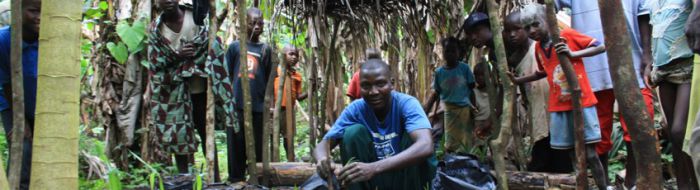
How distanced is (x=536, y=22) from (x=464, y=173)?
915mm

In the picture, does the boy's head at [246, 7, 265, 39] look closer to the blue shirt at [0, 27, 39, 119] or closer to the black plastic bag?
the blue shirt at [0, 27, 39, 119]

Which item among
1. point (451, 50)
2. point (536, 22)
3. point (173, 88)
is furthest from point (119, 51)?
point (536, 22)

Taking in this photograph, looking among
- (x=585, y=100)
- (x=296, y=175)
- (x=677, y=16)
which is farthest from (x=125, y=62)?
(x=677, y=16)

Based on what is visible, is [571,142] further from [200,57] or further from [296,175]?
[200,57]

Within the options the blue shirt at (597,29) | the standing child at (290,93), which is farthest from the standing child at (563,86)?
the standing child at (290,93)

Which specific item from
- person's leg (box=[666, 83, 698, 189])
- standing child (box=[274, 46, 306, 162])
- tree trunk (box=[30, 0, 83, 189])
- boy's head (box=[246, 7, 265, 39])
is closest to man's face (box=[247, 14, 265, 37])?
boy's head (box=[246, 7, 265, 39])

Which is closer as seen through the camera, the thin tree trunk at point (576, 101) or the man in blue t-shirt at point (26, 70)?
the thin tree trunk at point (576, 101)

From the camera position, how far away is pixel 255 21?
4.83 m

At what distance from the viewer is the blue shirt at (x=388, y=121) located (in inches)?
123

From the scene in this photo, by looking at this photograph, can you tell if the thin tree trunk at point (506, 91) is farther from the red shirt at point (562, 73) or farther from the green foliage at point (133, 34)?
the green foliage at point (133, 34)

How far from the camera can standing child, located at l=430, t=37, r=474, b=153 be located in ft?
16.4

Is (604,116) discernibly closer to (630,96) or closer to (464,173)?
(464,173)

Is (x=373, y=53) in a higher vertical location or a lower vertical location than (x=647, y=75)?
higher

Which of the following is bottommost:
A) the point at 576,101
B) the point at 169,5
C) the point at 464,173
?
the point at 464,173
